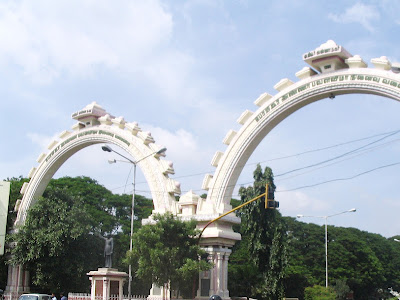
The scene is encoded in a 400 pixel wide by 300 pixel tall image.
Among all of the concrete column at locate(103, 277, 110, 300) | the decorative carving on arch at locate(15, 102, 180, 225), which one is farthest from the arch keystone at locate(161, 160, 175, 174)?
the concrete column at locate(103, 277, 110, 300)

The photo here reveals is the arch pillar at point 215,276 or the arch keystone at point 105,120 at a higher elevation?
the arch keystone at point 105,120

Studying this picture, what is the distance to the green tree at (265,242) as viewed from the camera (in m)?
26.9

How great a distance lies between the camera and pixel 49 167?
25578mm

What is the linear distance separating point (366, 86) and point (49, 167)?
52.6 ft

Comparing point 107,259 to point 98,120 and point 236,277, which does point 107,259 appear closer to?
point 98,120

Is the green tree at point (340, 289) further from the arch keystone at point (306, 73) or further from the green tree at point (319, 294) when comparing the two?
the arch keystone at point (306, 73)

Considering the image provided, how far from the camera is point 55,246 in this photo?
24.3 metres

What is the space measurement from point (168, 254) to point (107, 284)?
3058 mm

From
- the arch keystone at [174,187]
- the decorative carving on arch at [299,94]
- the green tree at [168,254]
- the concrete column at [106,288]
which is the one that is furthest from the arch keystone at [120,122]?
the concrete column at [106,288]

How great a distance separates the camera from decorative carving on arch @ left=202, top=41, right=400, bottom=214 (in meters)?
15.8

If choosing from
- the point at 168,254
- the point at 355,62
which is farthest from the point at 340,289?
the point at 355,62

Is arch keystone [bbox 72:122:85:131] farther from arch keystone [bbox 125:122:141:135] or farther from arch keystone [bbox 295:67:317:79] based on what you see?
arch keystone [bbox 295:67:317:79]

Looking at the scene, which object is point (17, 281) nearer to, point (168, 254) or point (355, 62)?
point (168, 254)

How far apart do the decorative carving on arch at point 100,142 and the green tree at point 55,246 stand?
46.6 inches
